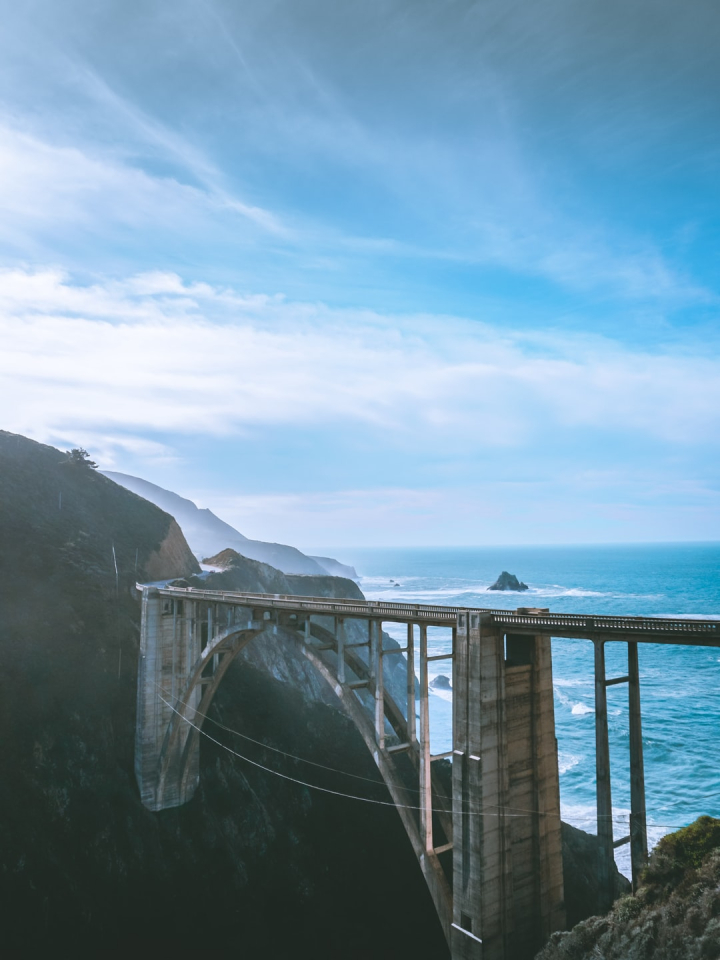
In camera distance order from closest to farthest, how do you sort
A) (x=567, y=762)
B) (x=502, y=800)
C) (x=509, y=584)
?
(x=502, y=800) < (x=567, y=762) < (x=509, y=584)

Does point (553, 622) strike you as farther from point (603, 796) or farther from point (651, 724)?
point (651, 724)

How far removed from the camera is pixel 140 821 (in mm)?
34375

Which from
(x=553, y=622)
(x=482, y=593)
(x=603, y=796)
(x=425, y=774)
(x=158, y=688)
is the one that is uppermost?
(x=553, y=622)

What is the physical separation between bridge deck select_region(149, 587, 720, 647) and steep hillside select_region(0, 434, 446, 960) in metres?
18.2

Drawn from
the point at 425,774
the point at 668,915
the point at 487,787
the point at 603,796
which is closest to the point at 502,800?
the point at 487,787

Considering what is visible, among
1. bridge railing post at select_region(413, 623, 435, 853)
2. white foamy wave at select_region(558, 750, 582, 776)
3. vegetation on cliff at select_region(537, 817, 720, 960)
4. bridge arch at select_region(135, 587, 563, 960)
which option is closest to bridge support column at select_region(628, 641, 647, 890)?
vegetation on cliff at select_region(537, 817, 720, 960)

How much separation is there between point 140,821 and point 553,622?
29024 millimetres

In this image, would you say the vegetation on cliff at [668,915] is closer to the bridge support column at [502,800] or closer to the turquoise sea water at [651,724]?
the bridge support column at [502,800]

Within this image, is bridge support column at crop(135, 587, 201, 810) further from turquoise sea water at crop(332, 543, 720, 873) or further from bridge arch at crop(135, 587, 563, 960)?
turquoise sea water at crop(332, 543, 720, 873)

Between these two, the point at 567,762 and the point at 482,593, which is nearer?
the point at 567,762

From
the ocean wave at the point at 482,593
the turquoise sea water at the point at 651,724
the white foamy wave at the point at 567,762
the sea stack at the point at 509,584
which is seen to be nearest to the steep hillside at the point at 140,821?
the turquoise sea water at the point at 651,724

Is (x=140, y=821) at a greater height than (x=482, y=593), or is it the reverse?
(x=482, y=593)

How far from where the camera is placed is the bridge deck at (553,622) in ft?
47.4

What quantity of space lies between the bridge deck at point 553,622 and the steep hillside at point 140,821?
1818cm
